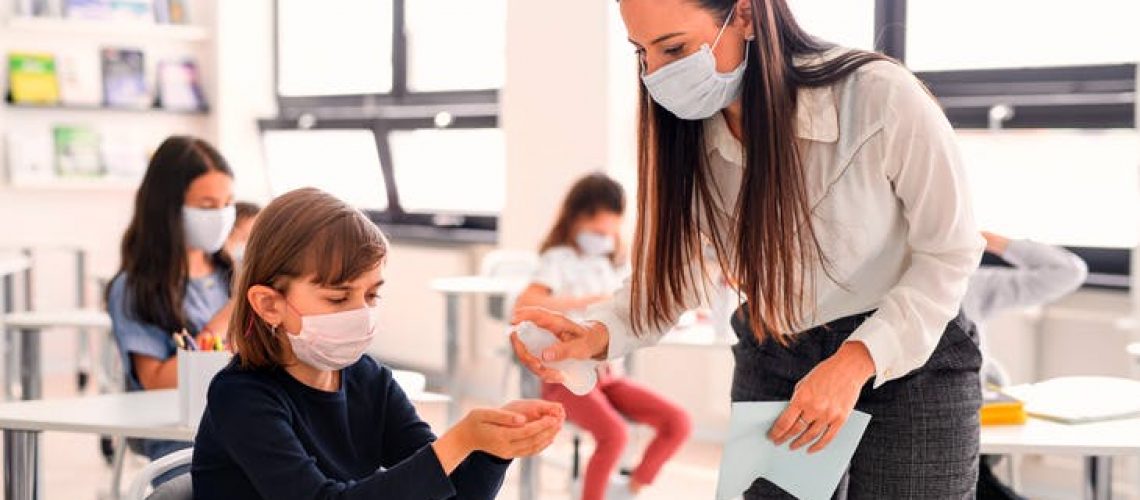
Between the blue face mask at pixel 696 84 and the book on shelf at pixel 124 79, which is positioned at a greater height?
the book on shelf at pixel 124 79

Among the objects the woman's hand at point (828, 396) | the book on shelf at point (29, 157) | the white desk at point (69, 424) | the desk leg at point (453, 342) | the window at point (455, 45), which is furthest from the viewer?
the book on shelf at point (29, 157)

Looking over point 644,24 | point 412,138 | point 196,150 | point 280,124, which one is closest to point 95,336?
point 280,124

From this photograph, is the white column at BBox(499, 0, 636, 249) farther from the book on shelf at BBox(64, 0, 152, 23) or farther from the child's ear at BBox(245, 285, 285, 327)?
the child's ear at BBox(245, 285, 285, 327)

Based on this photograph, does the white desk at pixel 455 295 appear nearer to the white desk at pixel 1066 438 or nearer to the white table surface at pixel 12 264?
the white table surface at pixel 12 264

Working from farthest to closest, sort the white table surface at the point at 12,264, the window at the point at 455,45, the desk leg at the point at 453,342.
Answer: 1. the window at the point at 455,45
2. the desk leg at the point at 453,342
3. the white table surface at the point at 12,264

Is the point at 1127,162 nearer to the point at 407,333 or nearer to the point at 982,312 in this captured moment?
the point at 982,312

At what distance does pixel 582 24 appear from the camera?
5188 millimetres

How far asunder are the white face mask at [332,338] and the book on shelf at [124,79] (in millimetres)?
5356

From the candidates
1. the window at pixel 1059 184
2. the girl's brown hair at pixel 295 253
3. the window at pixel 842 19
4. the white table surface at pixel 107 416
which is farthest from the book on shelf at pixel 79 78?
the girl's brown hair at pixel 295 253

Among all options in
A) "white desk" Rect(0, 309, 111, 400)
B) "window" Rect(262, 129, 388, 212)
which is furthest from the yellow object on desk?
"window" Rect(262, 129, 388, 212)

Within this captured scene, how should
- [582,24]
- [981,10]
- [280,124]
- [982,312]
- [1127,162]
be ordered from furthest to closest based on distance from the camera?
1. [280,124]
2. [582,24]
3. [981,10]
4. [1127,162]
5. [982,312]

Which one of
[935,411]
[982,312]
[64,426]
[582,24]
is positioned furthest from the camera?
[582,24]

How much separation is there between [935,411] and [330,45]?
5.84 metres

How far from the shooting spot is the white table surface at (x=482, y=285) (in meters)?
4.37
